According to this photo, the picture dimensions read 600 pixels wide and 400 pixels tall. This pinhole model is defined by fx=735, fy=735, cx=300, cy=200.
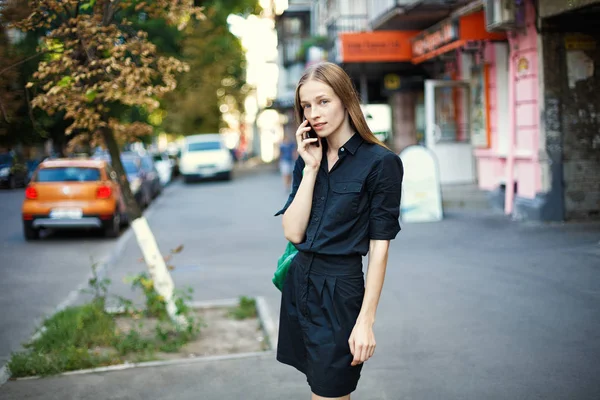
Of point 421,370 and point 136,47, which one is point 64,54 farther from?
point 421,370

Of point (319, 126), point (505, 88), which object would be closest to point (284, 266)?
point (319, 126)

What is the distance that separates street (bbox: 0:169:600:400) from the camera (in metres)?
5.03

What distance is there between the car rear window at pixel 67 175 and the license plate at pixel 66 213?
65 cm

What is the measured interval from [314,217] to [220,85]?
41918mm

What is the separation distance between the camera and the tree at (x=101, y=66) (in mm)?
5910

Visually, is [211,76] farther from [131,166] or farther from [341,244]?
[341,244]

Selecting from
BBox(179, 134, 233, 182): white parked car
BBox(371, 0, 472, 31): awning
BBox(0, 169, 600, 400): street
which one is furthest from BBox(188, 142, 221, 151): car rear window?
BBox(0, 169, 600, 400): street

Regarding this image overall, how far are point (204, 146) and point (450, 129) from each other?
60.4 feet

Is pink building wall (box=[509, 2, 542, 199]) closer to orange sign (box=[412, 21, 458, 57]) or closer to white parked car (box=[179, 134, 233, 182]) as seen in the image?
orange sign (box=[412, 21, 458, 57])

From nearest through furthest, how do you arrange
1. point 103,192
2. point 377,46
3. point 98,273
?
1. point 98,273
2. point 103,192
3. point 377,46

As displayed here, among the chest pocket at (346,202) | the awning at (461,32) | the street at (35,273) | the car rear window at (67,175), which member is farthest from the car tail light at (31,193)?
the chest pocket at (346,202)

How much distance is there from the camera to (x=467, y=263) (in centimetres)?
926

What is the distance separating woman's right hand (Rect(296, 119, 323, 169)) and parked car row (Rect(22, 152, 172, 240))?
1235cm

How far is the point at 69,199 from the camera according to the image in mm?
14727
